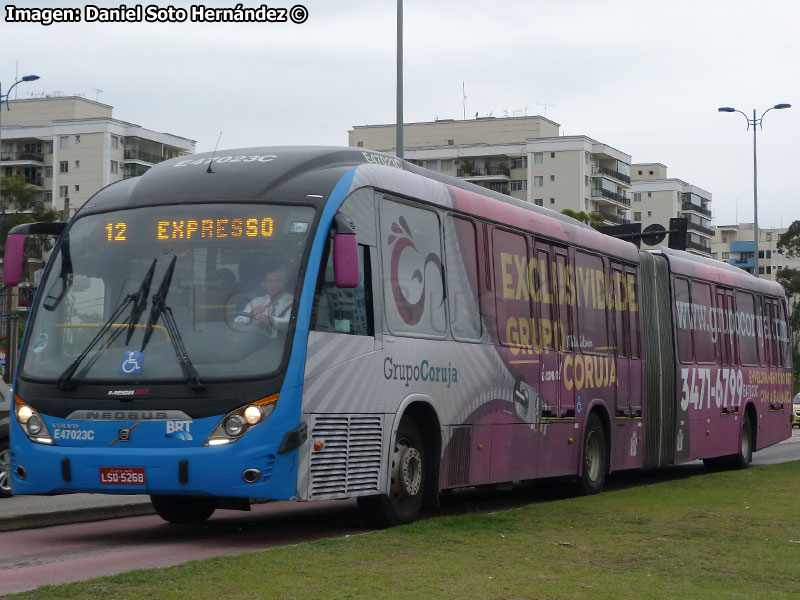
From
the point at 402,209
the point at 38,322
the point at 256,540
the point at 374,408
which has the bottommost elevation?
the point at 256,540

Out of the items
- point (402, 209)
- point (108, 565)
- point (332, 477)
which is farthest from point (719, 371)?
point (108, 565)

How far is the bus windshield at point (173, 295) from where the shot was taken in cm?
1122

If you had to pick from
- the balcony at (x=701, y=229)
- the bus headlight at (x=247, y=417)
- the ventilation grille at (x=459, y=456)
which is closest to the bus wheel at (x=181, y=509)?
the ventilation grille at (x=459, y=456)

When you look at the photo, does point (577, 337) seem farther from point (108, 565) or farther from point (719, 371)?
point (108, 565)

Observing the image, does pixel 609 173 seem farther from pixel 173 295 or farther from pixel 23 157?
pixel 173 295

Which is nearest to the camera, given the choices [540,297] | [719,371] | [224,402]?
[224,402]

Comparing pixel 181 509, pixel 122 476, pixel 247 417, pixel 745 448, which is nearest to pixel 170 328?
pixel 247 417

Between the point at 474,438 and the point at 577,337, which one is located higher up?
the point at 577,337

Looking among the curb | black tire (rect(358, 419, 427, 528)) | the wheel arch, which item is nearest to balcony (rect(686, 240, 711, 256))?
the curb

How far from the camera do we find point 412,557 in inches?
392

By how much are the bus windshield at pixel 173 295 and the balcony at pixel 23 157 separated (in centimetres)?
10645

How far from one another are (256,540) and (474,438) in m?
2.85

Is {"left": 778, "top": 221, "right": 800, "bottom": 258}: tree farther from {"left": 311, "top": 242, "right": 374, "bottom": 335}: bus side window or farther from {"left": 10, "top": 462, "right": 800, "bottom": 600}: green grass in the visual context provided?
{"left": 311, "top": 242, "right": 374, "bottom": 335}: bus side window

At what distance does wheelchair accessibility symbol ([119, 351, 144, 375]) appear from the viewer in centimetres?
1130
